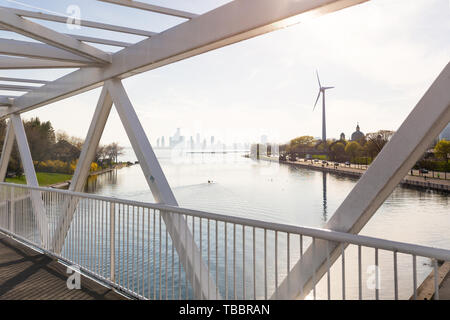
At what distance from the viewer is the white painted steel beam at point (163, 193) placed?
269 cm

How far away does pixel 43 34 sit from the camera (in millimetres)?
3287

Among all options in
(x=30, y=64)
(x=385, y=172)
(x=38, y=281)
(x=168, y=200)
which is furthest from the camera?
(x=30, y=64)

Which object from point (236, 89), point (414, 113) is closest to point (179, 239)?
point (414, 113)

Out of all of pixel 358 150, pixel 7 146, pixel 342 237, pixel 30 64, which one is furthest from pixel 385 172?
pixel 7 146

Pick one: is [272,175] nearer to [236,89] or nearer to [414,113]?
[236,89]

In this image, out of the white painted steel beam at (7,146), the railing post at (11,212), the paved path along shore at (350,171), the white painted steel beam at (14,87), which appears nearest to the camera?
the paved path along shore at (350,171)

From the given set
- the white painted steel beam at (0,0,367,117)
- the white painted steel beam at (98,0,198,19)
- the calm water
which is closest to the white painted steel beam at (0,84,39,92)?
the white painted steel beam at (0,0,367,117)

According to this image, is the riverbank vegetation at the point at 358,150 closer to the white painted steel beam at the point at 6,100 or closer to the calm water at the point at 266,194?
Answer: the calm water at the point at 266,194

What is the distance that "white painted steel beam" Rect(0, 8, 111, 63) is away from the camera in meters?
3.13

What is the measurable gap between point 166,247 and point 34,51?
2.92 m

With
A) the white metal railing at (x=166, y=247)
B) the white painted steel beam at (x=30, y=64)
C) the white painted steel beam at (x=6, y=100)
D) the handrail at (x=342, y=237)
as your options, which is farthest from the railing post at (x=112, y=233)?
the white painted steel beam at (x=6, y=100)

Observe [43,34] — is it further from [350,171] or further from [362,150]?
[350,171]

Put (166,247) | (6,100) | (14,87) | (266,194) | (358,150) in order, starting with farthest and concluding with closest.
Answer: (266,194) < (6,100) < (14,87) < (358,150) < (166,247)

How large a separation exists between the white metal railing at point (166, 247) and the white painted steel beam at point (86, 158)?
0.39ft
